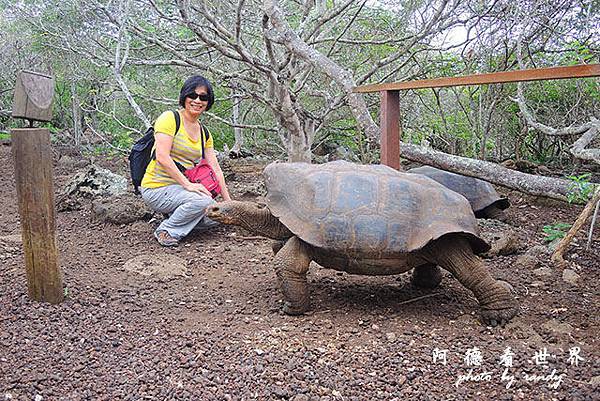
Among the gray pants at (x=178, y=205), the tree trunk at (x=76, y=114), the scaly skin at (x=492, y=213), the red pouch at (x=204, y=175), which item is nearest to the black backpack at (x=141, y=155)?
the gray pants at (x=178, y=205)

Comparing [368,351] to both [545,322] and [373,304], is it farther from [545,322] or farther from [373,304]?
[545,322]

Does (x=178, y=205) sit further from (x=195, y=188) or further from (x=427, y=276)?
(x=427, y=276)

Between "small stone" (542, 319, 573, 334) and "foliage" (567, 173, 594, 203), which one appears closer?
"small stone" (542, 319, 573, 334)

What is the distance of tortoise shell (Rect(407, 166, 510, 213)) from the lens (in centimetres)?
532

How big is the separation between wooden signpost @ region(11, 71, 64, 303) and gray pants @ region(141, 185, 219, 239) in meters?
1.66

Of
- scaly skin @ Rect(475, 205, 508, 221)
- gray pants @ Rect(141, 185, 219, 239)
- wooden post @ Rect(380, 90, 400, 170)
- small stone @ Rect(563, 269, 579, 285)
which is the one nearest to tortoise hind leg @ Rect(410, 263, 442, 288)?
small stone @ Rect(563, 269, 579, 285)

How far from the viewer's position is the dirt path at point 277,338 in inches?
95.7

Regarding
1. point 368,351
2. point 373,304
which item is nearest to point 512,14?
point 373,304

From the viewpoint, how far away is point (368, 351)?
2775 mm

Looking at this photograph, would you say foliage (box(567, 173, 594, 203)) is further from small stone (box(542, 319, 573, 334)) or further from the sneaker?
the sneaker

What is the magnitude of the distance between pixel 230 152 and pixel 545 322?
246 inches

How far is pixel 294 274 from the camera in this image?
328 cm

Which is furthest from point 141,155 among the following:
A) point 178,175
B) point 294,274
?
point 294,274

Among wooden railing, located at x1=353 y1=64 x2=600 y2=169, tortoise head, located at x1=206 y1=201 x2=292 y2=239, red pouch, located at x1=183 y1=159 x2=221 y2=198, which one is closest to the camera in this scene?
wooden railing, located at x1=353 y1=64 x2=600 y2=169
